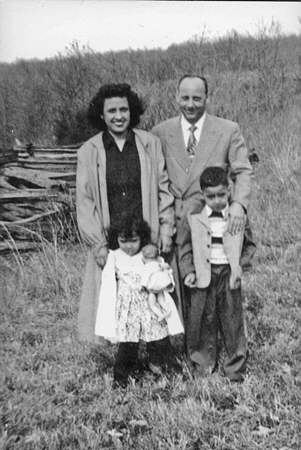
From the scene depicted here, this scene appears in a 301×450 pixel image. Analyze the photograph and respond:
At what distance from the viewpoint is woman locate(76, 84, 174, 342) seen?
3812mm

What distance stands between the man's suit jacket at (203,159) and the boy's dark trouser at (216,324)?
1.68ft

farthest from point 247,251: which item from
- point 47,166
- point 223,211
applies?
point 47,166

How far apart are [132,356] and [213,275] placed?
0.90 meters

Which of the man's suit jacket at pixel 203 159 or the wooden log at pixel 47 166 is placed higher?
the man's suit jacket at pixel 203 159

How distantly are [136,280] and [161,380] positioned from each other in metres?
0.81

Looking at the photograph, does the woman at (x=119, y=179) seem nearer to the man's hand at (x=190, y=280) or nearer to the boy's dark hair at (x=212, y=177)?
the man's hand at (x=190, y=280)

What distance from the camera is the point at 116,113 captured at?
3746 millimetres

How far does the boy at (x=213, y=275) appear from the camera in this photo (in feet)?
12.0

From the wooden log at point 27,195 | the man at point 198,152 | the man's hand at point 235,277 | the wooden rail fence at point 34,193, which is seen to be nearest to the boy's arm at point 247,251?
the man's hand at point 235,277

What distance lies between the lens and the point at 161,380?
159 inches

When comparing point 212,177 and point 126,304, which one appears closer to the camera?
point 212,177

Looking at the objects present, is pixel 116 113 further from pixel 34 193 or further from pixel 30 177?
pixel 30 177

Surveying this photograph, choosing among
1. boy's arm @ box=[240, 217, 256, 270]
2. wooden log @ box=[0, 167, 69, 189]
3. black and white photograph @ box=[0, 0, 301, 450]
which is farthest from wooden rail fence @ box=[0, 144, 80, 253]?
boy's arm @ box=[240, 217, 256, 270]

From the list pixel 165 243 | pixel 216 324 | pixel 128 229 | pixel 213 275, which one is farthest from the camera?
pixel 216 324
